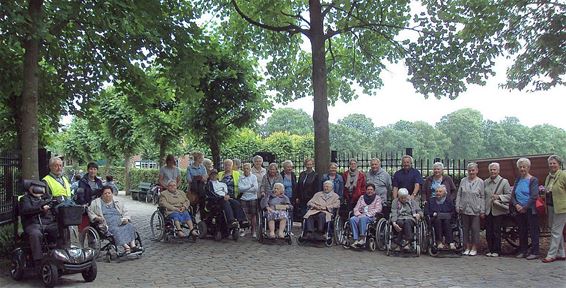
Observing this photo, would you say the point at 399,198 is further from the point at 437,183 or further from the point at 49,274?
the point at 49,274

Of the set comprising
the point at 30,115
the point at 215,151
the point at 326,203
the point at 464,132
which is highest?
the point at 464,132

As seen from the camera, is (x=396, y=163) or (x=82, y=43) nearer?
(x=82, y=43)

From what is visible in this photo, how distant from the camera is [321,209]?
34.3 feet

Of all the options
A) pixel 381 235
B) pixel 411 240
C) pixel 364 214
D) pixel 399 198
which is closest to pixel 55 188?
pixel 364 214

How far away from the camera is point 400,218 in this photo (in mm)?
9508

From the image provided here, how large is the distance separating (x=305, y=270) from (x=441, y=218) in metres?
2.92

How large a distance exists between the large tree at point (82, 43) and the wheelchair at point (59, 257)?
1824mm

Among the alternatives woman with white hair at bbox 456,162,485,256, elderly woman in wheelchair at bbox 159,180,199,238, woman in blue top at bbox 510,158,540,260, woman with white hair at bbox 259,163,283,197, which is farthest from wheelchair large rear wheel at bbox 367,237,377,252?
elderly woman in wheelchair at bbox 159,180,199,238

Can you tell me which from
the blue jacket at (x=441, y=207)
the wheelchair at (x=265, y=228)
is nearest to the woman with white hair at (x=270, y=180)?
the wheelchair at (x=265, y=228)

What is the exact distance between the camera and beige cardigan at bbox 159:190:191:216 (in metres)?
10.7

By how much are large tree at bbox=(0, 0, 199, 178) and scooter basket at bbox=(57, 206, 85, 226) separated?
194 cm

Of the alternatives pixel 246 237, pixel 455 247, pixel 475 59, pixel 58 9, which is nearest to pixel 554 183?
pixel 455 247

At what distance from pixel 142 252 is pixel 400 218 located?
467 centimetres

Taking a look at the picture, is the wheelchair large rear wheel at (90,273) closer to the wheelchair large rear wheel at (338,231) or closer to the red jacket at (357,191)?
the wheelchair large rear wheel at (338,231)
